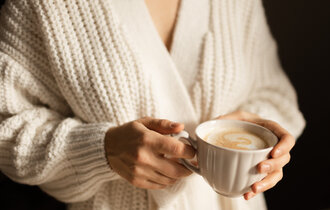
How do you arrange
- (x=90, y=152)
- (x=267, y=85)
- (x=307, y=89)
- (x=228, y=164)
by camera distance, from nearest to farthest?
(x=228, y=164), (x=90, y=152), (x=267, y=85), (x=307, y=89)

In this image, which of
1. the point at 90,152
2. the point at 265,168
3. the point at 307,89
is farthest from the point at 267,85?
the point at 90,152

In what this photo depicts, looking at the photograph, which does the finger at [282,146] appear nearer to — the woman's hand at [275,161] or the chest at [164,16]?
the woman's hand at [275,161]

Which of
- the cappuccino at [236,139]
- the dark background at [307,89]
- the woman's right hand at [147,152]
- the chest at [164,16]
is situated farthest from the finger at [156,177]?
the dark background at [307,89]

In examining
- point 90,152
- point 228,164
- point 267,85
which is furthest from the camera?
point 267,85

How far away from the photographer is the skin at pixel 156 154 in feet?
1.51

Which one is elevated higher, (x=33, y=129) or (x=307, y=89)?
(x=33, y=129)

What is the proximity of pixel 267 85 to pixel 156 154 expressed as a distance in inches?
18.8

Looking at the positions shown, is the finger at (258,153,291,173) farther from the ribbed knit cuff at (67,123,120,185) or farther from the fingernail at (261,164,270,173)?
the ribbed knit cuff at (67,123,120,185)

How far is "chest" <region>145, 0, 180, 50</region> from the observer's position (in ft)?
2.27

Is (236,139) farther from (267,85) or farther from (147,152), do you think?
(267,85)

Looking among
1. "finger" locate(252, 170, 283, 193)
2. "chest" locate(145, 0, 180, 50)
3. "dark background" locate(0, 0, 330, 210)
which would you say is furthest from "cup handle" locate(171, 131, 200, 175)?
"dark background" locate(0, 0, 330, 210)

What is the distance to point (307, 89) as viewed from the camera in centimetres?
103

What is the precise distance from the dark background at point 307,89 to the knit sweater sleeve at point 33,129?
0.31m

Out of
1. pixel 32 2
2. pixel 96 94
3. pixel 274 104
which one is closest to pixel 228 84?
pixel 274 104
